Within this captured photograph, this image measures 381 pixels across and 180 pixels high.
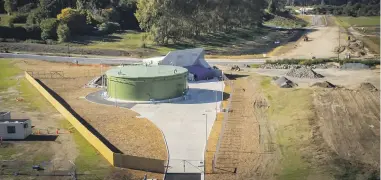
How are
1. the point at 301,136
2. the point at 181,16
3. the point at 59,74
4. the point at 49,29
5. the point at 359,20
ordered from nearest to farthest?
the point at 301,136 < the point at 59,74 < the point at 181,16 < the point at 49,29 < the point at 359,20

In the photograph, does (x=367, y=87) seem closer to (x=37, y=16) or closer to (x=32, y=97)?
(x=32, y=97)

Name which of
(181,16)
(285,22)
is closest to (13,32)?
(181,16)

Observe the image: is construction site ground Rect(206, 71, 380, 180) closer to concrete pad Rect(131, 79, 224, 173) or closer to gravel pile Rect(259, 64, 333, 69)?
concrete pad Rect(131, 79, 224, 173)

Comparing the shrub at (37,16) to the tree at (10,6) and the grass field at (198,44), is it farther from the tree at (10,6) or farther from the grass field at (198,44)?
the grass field at (198,44)

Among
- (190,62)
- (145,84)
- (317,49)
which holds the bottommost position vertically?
(317,49)

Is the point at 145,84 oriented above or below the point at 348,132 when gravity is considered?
above

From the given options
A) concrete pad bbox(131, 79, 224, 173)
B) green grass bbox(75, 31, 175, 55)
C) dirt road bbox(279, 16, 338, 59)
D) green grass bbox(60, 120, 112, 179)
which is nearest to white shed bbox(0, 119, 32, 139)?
green grass bbox(60, 120, 112, 179)

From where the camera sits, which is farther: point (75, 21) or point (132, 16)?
point (132, 16)

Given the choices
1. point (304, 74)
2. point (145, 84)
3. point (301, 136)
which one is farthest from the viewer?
point (304, 74)
